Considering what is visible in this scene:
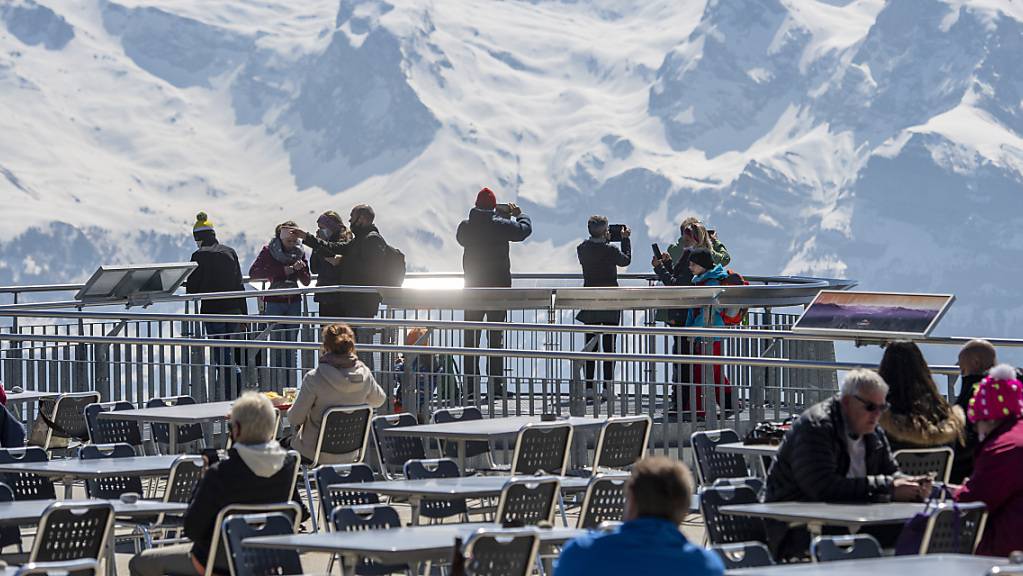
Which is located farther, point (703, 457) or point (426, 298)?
point (426, 298)

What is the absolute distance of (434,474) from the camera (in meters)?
8.14

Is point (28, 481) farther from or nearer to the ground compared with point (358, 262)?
nearer to the ground

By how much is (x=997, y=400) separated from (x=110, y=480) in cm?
458

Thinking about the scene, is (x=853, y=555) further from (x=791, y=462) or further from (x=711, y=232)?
(x=711, y=232)

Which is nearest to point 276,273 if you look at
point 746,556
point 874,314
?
point 874,314

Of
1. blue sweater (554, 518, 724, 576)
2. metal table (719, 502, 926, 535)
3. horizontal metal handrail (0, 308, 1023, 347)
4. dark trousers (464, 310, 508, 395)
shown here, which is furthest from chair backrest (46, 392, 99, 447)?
blue sweater (554, 518, 724, 576)

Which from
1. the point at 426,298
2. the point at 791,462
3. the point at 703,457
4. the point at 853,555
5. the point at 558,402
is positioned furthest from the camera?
the point at 426,298

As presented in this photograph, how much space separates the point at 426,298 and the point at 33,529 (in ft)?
20.9

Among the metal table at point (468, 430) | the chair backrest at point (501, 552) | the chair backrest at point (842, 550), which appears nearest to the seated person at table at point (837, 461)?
the chair backrest at point (842, 550)

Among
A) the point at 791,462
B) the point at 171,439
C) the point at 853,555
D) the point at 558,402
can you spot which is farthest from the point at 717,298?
the point at 853,555

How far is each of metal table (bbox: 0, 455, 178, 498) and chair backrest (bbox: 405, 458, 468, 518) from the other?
1.16 meters

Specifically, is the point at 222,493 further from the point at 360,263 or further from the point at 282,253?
the point at 282,253

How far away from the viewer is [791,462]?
23.4 feet

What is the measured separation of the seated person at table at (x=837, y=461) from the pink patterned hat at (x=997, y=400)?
A: 38 cm
